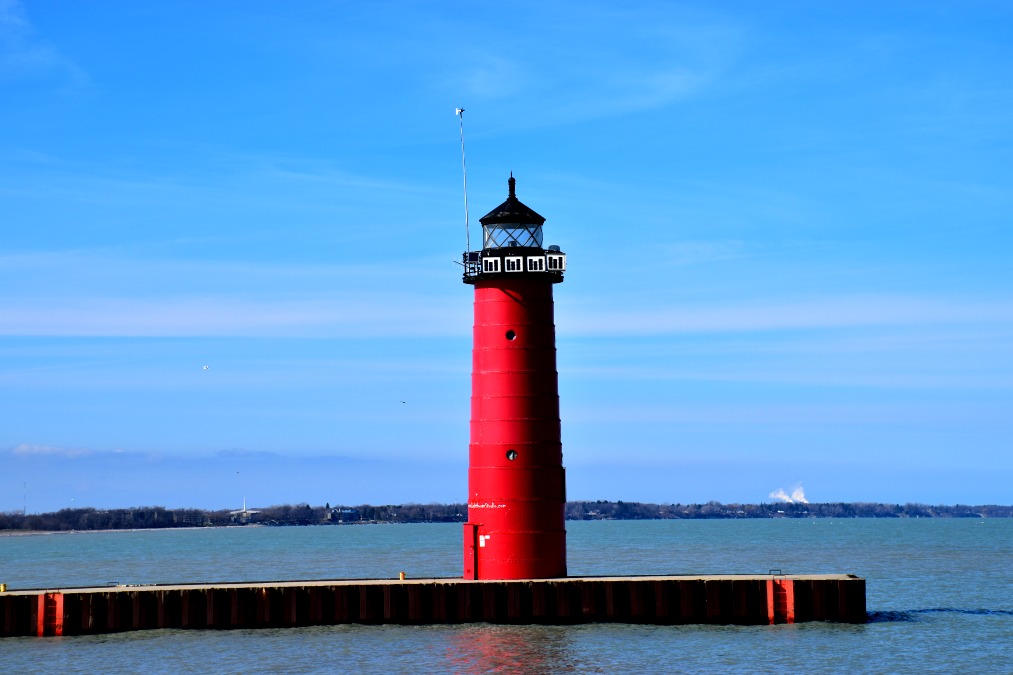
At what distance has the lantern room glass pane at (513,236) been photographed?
43.3m

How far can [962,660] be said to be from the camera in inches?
1592

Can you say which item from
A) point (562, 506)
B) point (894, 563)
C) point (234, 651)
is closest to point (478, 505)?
point (562, 506)

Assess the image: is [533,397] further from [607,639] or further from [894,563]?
[894,563]

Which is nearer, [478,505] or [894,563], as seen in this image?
[478,505]

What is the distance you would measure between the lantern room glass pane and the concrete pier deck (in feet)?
35.8

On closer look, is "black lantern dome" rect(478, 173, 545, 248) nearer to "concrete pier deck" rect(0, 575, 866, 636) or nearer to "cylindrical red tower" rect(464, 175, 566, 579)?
"cylindrical red tower" rect(464, 175, 566, 579)

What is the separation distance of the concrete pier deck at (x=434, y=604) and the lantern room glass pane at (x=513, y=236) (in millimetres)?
10911

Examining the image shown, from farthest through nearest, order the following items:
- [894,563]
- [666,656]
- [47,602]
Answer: [894,563] → [47,602] → [666,656]

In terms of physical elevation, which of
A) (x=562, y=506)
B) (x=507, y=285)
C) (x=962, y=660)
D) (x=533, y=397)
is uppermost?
(x=507, y=285)

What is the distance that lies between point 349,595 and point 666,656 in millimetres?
10173

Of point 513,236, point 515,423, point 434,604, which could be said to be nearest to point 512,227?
point 513,236

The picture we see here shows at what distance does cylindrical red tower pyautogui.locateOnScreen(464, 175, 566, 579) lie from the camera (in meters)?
42.3

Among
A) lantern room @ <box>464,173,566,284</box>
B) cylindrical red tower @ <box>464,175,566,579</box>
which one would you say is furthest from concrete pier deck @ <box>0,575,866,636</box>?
lantern room @ <box>464,173,566,284</box>

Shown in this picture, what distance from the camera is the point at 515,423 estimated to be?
42.2 m
